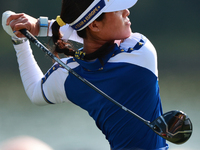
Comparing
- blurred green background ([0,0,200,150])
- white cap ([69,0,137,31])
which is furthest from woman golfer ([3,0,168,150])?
blurred green background ([0,0,200,150])

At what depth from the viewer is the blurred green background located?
2.12m

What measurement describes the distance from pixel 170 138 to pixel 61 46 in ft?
1.36

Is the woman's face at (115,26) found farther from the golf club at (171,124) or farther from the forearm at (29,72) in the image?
the forearm at (29,72)

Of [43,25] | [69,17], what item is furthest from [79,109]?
[69,17]

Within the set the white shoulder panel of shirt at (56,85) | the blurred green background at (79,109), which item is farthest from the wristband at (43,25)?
the blurred green background at (79,109)

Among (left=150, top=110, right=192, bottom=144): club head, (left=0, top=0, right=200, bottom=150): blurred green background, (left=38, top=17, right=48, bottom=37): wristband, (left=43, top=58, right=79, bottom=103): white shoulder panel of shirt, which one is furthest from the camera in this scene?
(left=0, top=0, right=200, bottom=150): blurred green background

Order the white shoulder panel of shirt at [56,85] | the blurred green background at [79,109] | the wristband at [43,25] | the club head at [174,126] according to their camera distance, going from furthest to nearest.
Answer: the blurred green background at [79,109], the wristband at [43,25], the white shoulder panel of shirt at [56,85], the club head at [174,126]

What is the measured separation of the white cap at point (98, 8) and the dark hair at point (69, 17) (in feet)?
0.04

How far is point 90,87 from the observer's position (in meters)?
0.89

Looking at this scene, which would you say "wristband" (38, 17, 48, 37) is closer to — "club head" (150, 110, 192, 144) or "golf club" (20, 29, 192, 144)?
"golf club" (20, 29, 192, 144)

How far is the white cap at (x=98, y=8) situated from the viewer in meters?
0.82

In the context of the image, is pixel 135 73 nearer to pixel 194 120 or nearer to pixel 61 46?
pixel 61 46

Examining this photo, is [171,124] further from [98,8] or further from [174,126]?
[98,8]

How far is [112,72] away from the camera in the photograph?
85 centimetres
